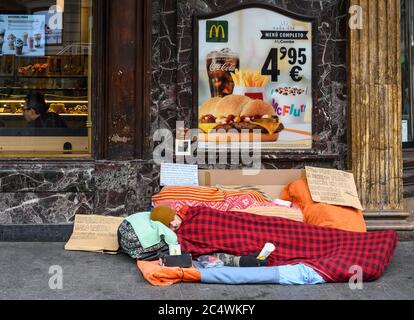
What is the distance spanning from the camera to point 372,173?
625cm

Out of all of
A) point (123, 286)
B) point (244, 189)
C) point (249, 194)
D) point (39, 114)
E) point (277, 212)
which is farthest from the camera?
point (39, 114)

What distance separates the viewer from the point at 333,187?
582 centimetres

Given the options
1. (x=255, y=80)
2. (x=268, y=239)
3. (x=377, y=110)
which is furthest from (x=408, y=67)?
(x=268, y=239)

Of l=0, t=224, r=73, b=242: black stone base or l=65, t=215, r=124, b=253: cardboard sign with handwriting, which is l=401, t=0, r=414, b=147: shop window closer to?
l=65, t=215, r=124, b=253: cardboard sign with handwriting

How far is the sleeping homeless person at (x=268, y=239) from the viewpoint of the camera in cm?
480

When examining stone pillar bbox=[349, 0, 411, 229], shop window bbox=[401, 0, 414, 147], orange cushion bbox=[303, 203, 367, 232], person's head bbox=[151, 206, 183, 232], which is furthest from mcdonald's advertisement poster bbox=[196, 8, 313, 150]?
person's head bbox=[151, 206, 183, 232]

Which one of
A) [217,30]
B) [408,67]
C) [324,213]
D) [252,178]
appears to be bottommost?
[324,213]

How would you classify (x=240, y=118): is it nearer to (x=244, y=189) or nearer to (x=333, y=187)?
(x=244, y=189)

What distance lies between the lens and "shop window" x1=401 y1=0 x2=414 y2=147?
22.0 feet

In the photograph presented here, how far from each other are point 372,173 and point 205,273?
2564 millimetres

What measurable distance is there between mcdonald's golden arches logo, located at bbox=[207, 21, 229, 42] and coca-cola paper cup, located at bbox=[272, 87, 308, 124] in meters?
0.82

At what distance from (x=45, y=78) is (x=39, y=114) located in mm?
393
